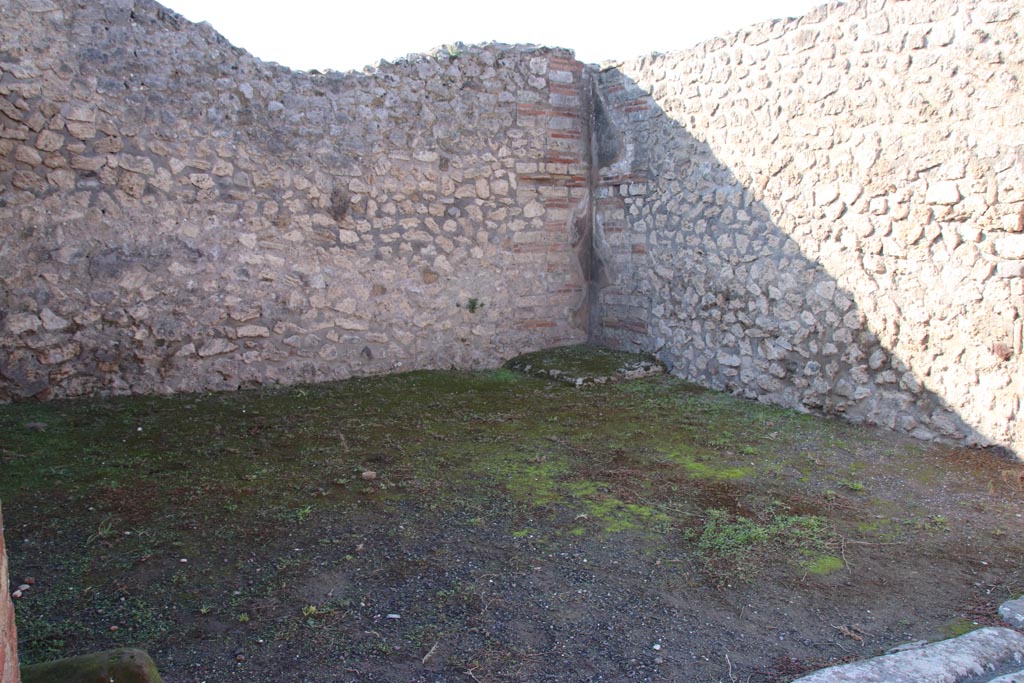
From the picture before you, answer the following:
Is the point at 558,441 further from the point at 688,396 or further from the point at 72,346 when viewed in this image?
the point at 72,346

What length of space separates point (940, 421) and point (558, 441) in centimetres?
210

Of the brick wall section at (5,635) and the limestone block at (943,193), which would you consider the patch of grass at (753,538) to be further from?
the brick wall section at (5,635)

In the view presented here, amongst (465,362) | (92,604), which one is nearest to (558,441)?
(465,362)

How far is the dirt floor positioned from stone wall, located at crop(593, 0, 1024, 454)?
45 cm

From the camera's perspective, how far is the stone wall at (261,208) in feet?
16.4

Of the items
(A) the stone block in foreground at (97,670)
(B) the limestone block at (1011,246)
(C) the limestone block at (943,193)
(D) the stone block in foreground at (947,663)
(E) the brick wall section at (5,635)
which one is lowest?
(D) the stone block in foreground at (947,663)

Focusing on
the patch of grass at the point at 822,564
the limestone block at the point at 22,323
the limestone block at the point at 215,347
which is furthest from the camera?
the limestone block at the point at 215,347

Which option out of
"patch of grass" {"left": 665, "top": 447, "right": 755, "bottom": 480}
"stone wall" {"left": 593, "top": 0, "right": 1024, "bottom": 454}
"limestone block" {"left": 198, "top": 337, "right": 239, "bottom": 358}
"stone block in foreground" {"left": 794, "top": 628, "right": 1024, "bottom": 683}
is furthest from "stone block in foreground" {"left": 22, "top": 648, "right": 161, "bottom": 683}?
"stone wall" {"left": 593, "top": 0, "right": 1024, "bottom": 454}

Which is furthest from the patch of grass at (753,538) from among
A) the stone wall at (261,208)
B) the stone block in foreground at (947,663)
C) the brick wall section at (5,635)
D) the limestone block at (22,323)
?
the limestone block at (22,323)

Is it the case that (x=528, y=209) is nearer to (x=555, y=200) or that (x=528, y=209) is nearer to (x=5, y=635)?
(x=555, y=200)

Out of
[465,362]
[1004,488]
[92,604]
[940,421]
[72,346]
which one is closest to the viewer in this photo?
[92,604]

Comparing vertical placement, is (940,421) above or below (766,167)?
below

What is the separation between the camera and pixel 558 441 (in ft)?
15.7

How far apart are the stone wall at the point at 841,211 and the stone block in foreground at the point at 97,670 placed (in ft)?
13.7
